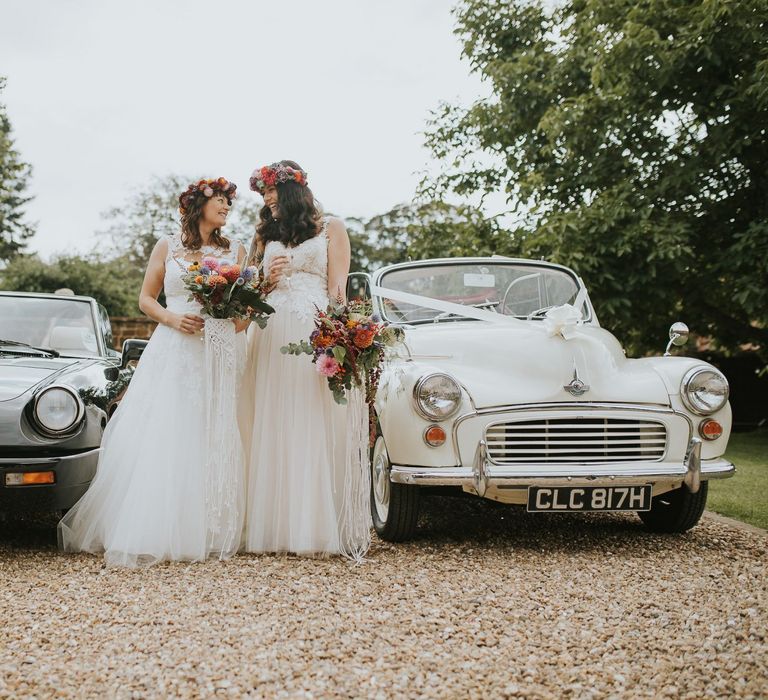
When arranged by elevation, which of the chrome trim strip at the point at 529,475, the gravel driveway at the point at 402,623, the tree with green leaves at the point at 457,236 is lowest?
the gravel driveway at the point at 402,623

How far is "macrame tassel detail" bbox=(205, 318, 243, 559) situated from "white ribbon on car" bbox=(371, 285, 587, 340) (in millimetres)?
1418

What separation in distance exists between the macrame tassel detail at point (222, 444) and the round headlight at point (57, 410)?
66cm

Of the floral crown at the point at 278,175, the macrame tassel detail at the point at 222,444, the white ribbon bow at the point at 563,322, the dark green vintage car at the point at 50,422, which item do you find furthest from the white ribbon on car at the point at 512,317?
the dark green vintage car at the point at 50,422

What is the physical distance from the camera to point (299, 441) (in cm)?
425

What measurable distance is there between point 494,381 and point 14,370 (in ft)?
8.51

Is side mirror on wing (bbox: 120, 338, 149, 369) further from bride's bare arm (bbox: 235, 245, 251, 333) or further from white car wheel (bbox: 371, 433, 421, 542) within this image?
white car wheel (bbox: 371, 433, 421, 542)

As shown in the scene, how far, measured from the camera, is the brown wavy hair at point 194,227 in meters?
4.65

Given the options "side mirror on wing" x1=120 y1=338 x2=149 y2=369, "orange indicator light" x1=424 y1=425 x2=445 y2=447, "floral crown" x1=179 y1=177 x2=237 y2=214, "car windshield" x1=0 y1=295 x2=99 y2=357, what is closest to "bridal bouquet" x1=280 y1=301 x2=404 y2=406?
"orange indicator light" x1=424 y1=425 x2=445 y2=447

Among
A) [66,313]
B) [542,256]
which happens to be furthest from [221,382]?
[542,256]

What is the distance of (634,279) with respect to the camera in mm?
10344

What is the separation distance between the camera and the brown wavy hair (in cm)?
465

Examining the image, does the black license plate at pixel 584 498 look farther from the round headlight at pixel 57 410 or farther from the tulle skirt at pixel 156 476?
the round headlight at pixel 57 410

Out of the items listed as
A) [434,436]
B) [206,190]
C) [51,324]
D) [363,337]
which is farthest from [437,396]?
[51,324]

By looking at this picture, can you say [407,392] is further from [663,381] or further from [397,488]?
[663,381]
